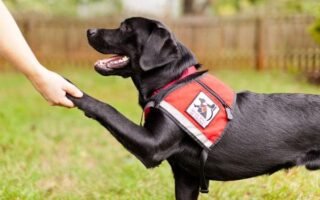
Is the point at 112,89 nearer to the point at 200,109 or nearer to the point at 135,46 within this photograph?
the point at 135,46

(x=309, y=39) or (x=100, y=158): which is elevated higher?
(x=100, y=158)

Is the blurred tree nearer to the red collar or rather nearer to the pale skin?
the red collar

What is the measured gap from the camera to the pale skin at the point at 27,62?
11.7 feet

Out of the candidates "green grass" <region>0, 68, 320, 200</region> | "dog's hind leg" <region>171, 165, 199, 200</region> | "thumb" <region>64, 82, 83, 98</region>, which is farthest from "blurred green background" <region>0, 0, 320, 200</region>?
"thumb" <region>64, 82, 83, 98</region>

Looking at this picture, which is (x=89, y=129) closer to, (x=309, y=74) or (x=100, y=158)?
(x=100, y=158)

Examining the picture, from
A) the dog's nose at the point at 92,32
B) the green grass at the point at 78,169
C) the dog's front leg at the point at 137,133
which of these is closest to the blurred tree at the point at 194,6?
the green grass at the point at 78,169

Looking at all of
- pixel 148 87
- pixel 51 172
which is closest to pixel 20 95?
pixel 51 172

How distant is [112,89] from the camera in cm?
1447

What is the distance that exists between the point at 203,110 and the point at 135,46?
704mm

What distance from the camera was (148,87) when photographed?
4.12 meters

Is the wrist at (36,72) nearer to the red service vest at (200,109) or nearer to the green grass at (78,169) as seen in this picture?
the red service vest at (200,109)

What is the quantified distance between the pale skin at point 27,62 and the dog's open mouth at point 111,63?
0.47 meters

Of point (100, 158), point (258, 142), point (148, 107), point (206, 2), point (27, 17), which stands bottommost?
point (206, 2)

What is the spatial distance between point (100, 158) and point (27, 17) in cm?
1251
